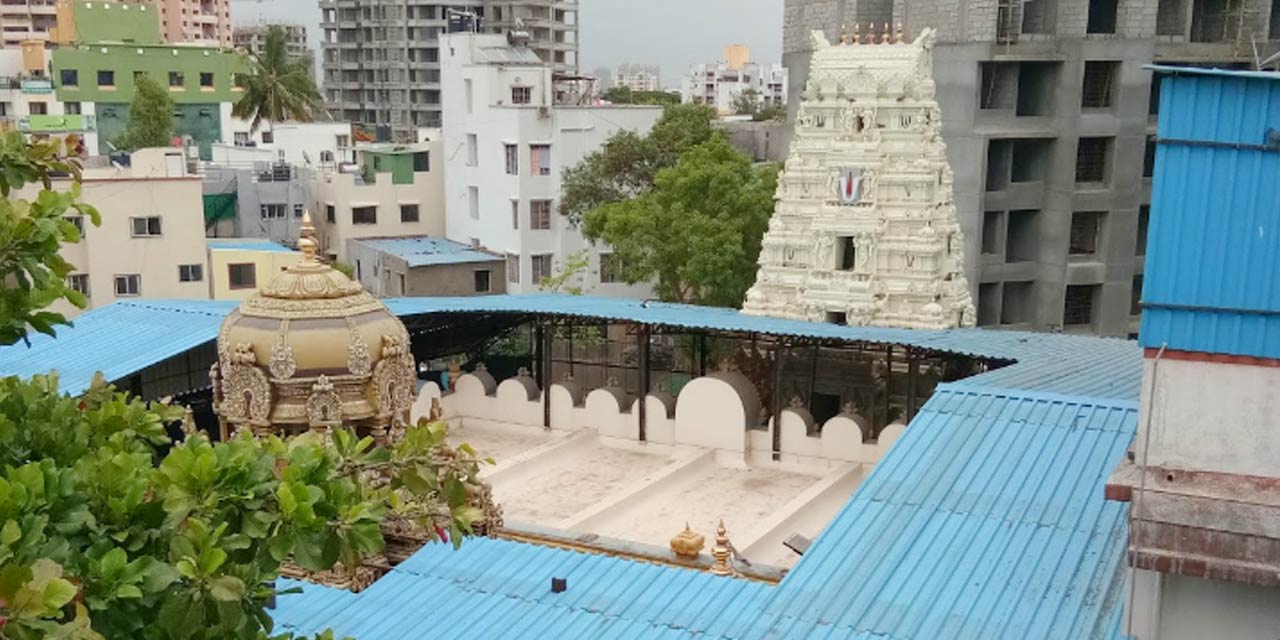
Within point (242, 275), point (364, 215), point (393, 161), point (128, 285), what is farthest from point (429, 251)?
point (128, 285)

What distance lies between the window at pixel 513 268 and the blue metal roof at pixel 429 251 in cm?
41

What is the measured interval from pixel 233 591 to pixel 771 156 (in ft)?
163

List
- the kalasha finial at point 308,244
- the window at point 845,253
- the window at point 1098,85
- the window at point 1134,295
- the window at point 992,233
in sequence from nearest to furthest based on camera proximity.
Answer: the kalasha finial at point 308,244
the window at point 845,253
the window at point 1098,85
the window at point 992,233
the window at point 1134,295

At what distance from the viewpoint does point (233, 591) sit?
5859 millimetres

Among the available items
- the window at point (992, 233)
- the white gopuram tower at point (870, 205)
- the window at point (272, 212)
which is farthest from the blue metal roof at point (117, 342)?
the window at point (272, 212)

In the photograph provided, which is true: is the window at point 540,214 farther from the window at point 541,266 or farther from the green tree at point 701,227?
the green tree at point 701,227

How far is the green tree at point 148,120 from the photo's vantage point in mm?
51344

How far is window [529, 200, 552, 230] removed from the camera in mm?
44656

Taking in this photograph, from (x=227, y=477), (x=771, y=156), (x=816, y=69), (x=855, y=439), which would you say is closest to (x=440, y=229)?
(x=771, y=156)

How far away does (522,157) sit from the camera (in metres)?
44.2

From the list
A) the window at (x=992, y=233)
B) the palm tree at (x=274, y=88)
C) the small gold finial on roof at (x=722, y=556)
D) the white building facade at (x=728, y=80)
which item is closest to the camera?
the small gold finial on roof at (x=722, y=556)

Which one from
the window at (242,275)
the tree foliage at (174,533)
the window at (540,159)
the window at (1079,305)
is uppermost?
the window at (540,159)

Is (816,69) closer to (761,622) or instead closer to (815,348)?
(815,348)

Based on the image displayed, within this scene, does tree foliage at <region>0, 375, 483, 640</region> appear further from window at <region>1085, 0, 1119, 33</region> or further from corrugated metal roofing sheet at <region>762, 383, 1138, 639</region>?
window at <region>1085, 0, 1119, 33</region>
